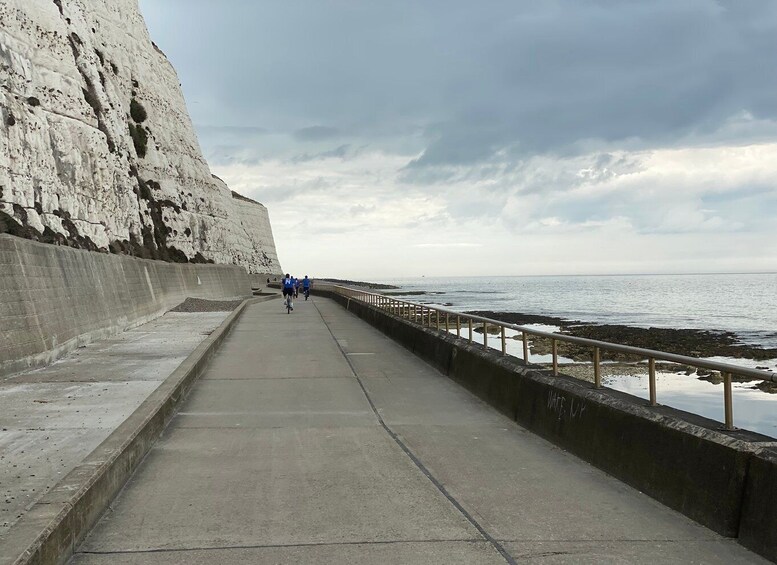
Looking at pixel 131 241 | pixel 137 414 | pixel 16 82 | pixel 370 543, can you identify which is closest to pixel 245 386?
pixel 137 414

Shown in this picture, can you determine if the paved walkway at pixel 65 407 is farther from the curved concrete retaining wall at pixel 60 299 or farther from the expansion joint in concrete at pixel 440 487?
the expansion joint in concrete at pixel 440 487

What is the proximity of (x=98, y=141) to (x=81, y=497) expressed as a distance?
127 ft

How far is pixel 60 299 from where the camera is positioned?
57.7ft

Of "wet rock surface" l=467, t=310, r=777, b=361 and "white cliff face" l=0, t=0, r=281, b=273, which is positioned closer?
"white cliff face" l=0, t=0, r=281, b=273

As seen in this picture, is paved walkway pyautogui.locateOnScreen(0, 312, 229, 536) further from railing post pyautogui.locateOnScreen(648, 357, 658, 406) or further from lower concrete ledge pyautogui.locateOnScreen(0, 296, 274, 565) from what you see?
railing post pyautogui.locateOnScreen(648, 357, 658, 406)

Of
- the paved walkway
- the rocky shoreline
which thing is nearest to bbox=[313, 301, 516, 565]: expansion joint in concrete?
the paved walkway

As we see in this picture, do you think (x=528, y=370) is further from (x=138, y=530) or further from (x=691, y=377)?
(x=691, y=377)

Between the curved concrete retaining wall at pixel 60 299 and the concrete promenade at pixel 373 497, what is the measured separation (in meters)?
4.25

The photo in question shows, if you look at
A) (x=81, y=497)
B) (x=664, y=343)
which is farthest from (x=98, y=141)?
(x=81, y=497)

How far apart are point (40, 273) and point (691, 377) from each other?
19.9 meters

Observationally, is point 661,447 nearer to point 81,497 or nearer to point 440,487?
point 440,487

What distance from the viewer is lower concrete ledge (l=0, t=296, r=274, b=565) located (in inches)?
188

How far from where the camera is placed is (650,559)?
209 inches

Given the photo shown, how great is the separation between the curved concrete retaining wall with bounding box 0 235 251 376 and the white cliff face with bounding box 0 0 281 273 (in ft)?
17.2
